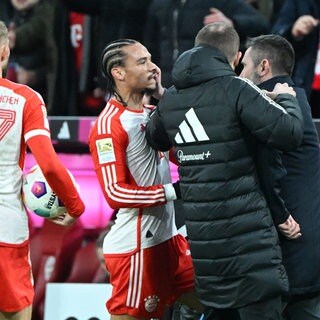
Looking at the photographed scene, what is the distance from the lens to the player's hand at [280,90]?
4246mm

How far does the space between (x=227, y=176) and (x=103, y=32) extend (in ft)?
10.7

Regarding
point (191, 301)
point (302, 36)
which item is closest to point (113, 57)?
point (191, 301)

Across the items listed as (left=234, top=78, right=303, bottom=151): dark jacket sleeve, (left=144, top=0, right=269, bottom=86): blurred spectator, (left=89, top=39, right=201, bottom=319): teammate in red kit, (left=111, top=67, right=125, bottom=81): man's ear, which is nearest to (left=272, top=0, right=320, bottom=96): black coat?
(left=144, top=0, right=269, bottom=86): blurred spectator

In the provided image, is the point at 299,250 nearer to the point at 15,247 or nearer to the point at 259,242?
the point at 259,242

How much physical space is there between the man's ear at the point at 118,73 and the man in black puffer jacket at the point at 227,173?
1.42 feet

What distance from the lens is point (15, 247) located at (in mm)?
4422

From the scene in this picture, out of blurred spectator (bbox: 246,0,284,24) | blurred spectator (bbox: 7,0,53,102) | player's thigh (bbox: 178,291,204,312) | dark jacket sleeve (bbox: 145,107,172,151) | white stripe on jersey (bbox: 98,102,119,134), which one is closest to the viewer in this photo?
dark jacket sleeve (bbox: 145,107,172,151)

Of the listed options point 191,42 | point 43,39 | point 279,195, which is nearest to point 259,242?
point 279,195

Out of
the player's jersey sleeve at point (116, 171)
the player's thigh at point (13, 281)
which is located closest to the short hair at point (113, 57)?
the player's jersey sleeve at point (116, 171)

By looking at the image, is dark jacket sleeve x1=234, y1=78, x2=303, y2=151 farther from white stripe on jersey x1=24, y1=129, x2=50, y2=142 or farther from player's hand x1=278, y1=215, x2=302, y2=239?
white stripe on jersey x1=24, y1=129, x2=50, y2=142

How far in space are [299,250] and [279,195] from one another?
0.96 feet

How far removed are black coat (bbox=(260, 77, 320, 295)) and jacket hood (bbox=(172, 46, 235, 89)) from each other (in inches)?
12.1

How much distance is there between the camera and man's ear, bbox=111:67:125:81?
462cm

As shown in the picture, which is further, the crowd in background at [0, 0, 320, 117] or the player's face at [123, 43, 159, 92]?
the crowd in background at [0, 0, 320, 117]
